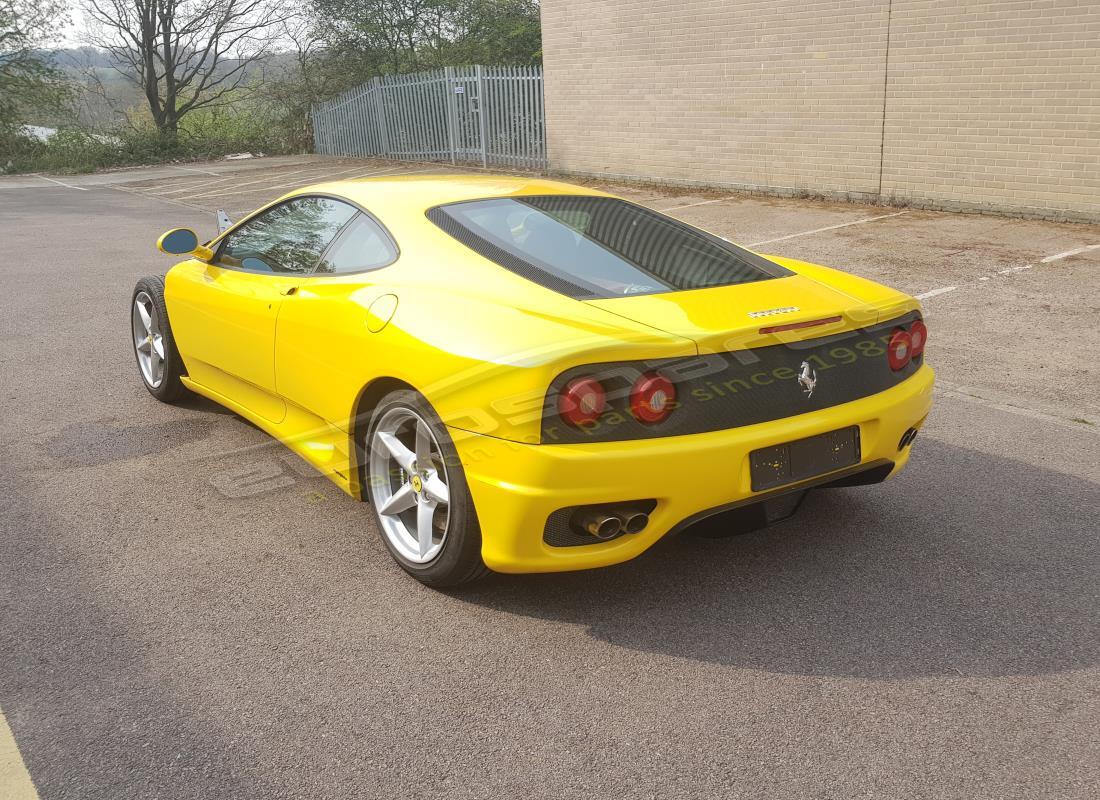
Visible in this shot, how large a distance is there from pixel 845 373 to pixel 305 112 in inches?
1096

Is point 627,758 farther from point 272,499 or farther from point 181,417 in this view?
point 181,417

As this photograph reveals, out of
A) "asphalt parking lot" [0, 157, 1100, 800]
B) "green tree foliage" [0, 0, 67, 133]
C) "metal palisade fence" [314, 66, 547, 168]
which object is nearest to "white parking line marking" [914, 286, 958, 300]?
"asphalt parking lot" [0, 157, 1100, 800]

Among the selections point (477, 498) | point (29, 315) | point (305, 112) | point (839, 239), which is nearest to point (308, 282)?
point (477, 498)

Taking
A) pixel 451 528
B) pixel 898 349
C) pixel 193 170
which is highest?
pixel 898 349

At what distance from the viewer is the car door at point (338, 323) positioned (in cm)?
352

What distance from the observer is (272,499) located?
4234mm

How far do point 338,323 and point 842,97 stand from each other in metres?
11.1

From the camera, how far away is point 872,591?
11.0 feet

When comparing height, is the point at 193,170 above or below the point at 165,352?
below

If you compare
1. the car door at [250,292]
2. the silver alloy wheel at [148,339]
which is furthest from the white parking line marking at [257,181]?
the car door at [250,292]

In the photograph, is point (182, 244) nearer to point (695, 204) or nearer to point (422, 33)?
point (695, 204)

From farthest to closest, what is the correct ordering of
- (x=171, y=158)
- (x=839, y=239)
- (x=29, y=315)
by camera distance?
1. (x=171, y=158)
2. (x=839, y=239)
3. (x=29, y=315)

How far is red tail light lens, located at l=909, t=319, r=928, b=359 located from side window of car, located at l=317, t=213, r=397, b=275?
1.89 metres

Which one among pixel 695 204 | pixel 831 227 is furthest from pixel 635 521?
pixel 695 204
